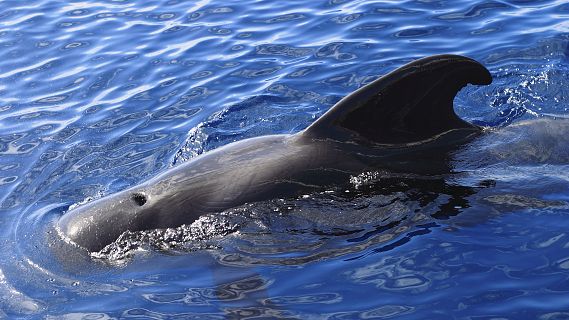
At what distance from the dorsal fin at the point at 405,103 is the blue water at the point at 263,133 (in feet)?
2.02

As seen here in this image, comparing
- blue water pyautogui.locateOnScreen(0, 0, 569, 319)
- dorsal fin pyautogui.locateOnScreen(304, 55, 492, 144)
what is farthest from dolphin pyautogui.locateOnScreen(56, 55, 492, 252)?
blue water pyautogui.locateOnScreen(0, 0, 569, 319)

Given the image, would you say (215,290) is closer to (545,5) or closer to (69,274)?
(69,274)

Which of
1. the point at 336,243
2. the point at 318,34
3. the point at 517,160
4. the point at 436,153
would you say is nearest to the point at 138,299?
the point at 336,243

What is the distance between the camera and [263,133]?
11.2 meters

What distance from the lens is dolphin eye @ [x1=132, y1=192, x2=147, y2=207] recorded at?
8.30 metres

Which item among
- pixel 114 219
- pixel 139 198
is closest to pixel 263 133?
pixel 139 198

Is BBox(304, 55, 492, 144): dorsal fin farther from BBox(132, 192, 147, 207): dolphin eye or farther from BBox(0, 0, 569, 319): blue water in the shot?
BBox(132, 192, 147, 207): dolphin eye

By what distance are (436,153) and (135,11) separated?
11.9 m

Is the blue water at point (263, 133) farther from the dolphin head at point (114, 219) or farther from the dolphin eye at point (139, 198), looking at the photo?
the dolphin eye at point (139, 198)

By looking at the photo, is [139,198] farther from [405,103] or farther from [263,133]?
[263,133]

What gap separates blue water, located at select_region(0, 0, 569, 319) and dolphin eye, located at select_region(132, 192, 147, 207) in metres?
0.55

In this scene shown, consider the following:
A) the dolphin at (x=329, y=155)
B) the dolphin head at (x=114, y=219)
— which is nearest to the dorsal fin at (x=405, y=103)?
the dolphin at (x=329, y=155)

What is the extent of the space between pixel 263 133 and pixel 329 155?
3.23 m

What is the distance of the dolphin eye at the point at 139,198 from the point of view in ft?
27.2
